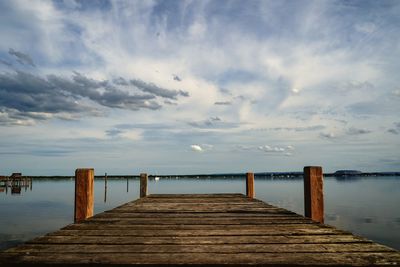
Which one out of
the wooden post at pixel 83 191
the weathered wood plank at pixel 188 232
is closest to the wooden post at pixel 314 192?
the weathered wood plank at pixel 188 232

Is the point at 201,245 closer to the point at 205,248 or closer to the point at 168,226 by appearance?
the point at 205,248

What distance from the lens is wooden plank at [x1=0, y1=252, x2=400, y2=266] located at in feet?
10.4

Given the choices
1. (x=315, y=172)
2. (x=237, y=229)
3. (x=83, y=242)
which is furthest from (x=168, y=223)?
(x=315, y=172)

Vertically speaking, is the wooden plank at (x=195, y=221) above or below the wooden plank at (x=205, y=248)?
below

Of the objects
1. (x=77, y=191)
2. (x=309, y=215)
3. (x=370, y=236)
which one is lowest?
(x=370, y=236)

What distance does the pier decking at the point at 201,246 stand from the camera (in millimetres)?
3244

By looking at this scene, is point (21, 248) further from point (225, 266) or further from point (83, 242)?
point (225, 266)

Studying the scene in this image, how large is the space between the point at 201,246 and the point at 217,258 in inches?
22.5

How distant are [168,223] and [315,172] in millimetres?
3249

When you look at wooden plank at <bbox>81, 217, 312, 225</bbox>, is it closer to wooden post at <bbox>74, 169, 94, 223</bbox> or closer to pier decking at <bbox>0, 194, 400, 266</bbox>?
pier decking at <bbox>0, 194, 400, 266</bbox>

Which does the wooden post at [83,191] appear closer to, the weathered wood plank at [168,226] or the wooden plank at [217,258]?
the weathered wood plank at [168,226]

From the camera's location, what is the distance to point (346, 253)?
3.52 meters

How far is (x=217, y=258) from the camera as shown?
3.34 m

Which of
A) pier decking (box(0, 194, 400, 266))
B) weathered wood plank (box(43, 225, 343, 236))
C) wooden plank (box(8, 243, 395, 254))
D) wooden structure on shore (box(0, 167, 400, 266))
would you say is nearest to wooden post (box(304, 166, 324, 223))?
wooden structure on shore (box(0, 167, 400, 266))
